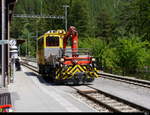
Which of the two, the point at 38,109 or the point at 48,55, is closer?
the point at 38,109

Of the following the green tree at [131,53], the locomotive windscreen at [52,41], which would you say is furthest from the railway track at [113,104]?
the green tree at [131,53]

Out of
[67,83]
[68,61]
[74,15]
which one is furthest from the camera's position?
[74,15]

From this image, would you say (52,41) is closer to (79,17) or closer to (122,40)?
(122,40)

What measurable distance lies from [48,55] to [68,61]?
4062 mm

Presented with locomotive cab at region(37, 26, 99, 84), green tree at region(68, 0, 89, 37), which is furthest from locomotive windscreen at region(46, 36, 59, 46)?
green tree at region(68, 0, 89, 37)

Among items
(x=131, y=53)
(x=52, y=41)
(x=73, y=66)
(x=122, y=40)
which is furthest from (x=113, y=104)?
(x=122, y=40)

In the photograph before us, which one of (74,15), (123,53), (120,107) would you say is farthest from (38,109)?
(74,15)

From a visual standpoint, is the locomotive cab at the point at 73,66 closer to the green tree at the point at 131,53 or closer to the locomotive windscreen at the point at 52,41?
the locomotive windscreen at the point at 52,41

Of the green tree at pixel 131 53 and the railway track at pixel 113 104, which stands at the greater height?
the green tree at pixel 131 53

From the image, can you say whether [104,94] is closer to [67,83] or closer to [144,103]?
[144,103]

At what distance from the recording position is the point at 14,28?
143250 mm

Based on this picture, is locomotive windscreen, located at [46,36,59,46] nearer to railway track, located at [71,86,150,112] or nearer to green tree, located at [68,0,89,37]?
railway track, located at [71,86,150,112]

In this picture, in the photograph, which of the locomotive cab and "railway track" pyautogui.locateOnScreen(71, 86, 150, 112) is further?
the locomotive cab

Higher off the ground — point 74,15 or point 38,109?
point 74,15
